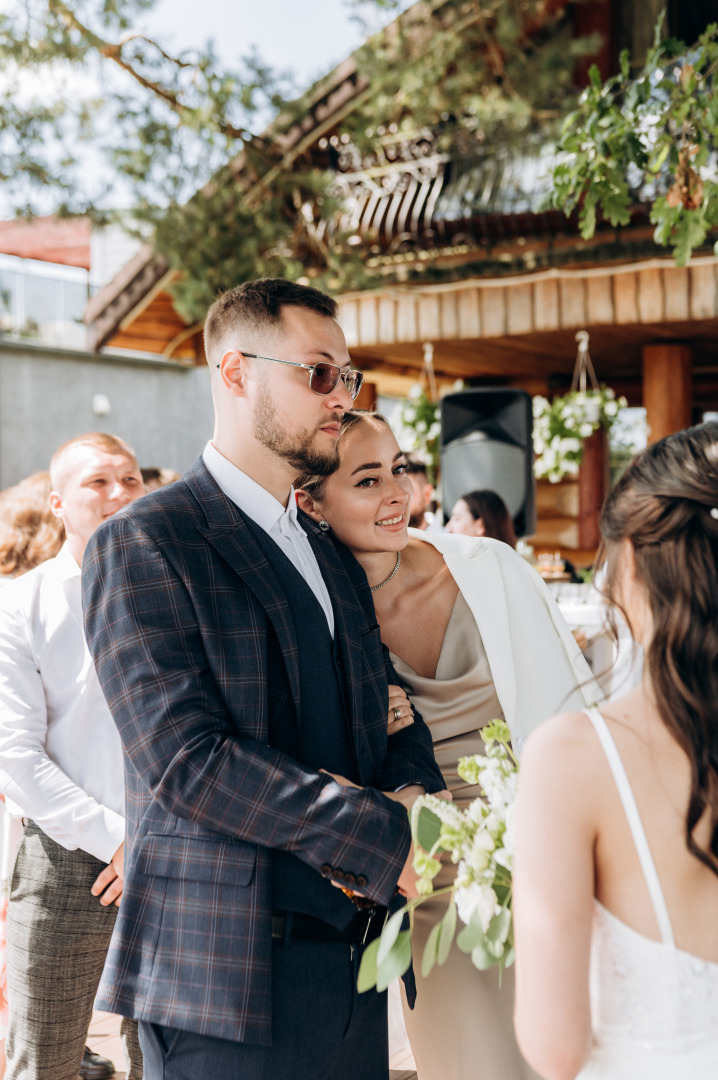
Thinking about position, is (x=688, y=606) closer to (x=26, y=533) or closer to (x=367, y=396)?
(x=26, y=533)

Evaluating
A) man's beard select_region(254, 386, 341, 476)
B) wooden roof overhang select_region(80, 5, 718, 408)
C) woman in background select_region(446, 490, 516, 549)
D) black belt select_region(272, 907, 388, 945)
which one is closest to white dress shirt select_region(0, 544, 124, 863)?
black belt select_region(272, 907, 388, 945)

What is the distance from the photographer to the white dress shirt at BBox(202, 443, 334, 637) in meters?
1.88

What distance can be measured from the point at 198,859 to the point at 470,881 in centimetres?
47

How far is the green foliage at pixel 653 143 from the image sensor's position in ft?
10.1

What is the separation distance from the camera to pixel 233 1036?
1.55 meters

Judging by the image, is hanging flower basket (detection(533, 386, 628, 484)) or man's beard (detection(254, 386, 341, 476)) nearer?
man's beard (detection(254, 386, 341, 476))

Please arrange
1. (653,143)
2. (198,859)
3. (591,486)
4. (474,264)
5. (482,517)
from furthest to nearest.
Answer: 1. (591,486)
2. (474,264)
3. (482,517)
4. (653,143)
5. (198,859)

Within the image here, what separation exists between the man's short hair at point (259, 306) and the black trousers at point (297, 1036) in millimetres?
1153

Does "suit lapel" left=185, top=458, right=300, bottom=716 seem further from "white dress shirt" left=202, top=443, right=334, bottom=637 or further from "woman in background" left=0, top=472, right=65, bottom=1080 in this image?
"woman in background" left=0, top=472, right=65, bottom=1080

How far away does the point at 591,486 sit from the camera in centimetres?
1013

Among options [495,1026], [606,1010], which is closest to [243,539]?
[606,1010]

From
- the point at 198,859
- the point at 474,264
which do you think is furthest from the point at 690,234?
the point at 474,264

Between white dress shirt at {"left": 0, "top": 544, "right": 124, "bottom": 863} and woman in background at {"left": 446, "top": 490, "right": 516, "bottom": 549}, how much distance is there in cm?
355

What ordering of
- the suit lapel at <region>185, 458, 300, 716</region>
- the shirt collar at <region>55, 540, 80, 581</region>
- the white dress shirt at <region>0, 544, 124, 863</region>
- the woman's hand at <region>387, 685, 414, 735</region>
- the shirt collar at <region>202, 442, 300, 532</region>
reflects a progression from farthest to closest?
the shirt collar at <region>55, 540, 80, 581</region> < the white dress shirt at <region>0, 544, 124, 863</region> < the woman's hand at <region>387, 685, 414, 735</region> < the shirt collar at <region>202, 442, 300, 532</region> < the suit lapel at <region>185, 458, 300, 716</region>
